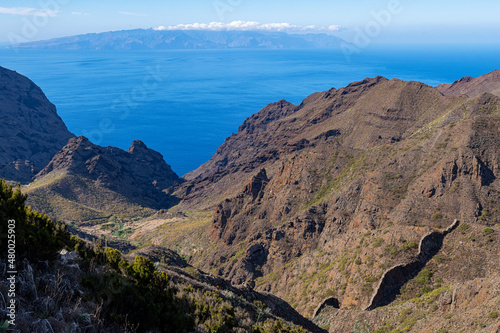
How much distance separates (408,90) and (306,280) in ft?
280

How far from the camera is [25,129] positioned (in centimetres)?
14662

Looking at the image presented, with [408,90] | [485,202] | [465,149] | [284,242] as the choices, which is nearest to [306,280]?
[284,242]

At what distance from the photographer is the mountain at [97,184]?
309 feet

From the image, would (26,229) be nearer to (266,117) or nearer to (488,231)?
(488,231)

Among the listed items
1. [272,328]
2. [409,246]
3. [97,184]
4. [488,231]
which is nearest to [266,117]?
[97,184]

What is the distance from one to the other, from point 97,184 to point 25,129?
62139 millimetres

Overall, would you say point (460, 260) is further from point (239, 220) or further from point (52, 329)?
point (239, 220)

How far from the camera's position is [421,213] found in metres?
40.6

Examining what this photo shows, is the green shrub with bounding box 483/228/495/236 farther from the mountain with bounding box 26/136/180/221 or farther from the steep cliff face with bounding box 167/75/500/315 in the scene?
the mountain with bounding box 26/136/180/221

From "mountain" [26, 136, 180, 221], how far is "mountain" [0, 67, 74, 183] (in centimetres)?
1419

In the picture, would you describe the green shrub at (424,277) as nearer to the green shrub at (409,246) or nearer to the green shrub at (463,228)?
the green shrub at (409,246)

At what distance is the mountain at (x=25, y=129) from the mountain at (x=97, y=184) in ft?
46.6

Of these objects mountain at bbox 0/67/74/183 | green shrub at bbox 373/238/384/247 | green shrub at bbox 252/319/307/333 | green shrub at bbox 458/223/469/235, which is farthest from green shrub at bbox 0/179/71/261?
mountain at bbox 0/67/74/183

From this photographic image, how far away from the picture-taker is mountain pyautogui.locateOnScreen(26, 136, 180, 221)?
94.3 meters
